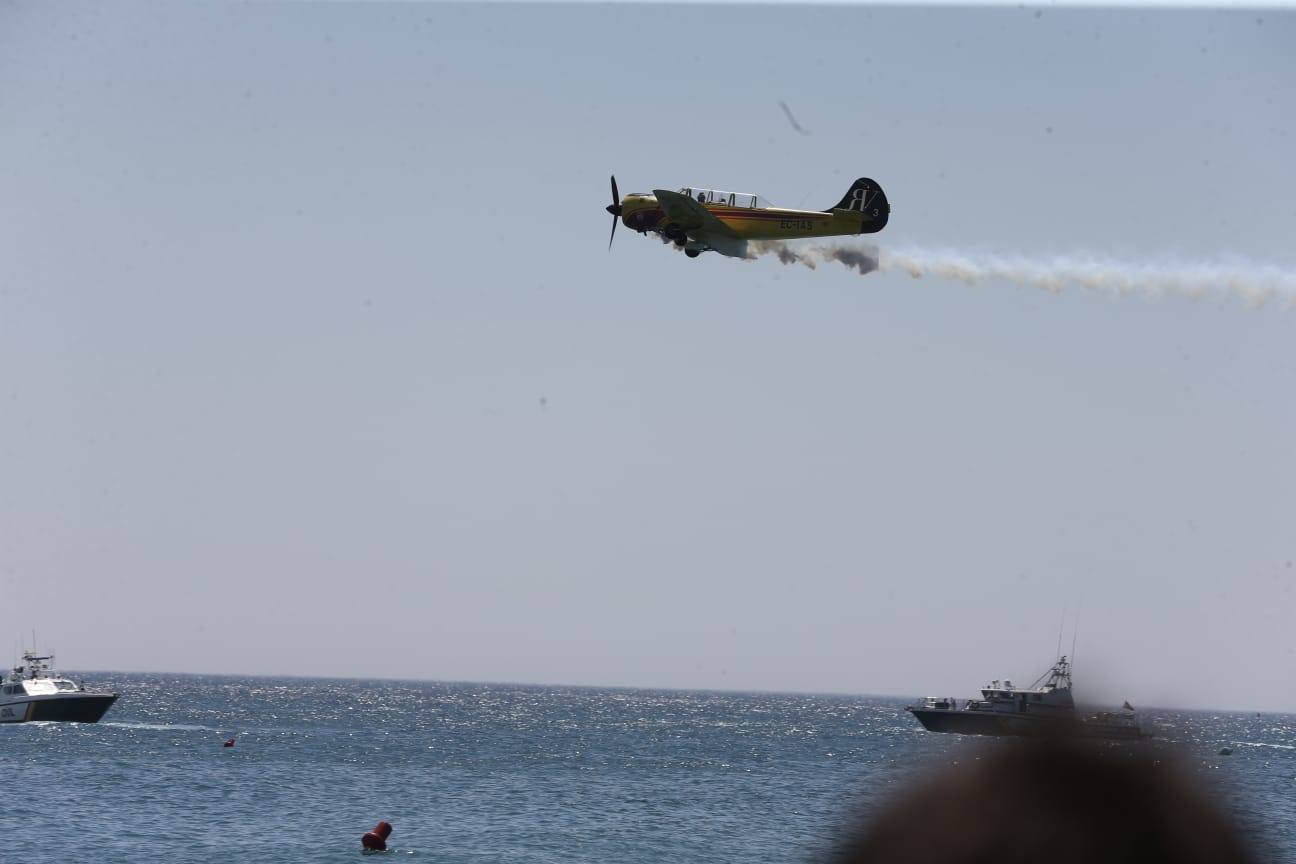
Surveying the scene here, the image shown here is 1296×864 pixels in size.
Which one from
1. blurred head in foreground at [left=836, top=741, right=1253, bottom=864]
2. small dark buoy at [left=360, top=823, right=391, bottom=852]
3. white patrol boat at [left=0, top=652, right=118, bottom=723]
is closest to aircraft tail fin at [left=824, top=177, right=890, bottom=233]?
small dark buoy at [left=360, top=823, right=391, bottom=852]

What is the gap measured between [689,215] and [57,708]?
81172 mm

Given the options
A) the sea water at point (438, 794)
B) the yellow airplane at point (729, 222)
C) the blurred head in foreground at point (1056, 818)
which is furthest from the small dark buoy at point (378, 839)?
the blurred head in foreground at point (1056, 818)

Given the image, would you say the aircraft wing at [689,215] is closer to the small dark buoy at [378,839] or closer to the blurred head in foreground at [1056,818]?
the small dark buoy at [378,839]

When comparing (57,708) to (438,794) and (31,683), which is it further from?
(438,794)

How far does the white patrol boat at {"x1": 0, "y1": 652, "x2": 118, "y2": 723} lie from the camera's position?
370 ft

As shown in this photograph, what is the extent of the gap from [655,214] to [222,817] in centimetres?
3780

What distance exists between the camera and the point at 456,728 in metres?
174

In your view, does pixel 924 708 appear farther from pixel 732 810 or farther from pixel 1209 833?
pixel 1209 833

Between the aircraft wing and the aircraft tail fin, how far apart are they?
5428mm

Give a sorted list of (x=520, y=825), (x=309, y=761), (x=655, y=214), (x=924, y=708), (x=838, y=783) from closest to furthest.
→ 1. (x=655, y=214)
2. (x=520, y=825)
3. (x=838, y=783)
4. (x=309, y=761)
5. (x=924, y=708)

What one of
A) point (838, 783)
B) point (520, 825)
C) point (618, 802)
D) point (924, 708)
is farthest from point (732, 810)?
point (924, 708)

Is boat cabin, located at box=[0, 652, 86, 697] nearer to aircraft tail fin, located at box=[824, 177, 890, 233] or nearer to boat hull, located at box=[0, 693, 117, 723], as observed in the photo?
boat hull, located at box=[0, 693, 117, 723]

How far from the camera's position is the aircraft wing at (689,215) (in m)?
57.9

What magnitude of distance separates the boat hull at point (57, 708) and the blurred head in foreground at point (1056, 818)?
398ft
